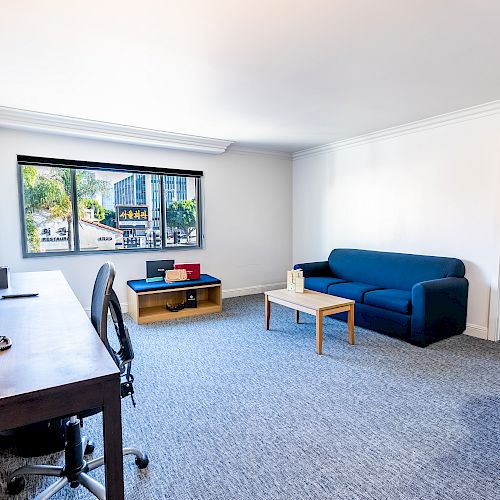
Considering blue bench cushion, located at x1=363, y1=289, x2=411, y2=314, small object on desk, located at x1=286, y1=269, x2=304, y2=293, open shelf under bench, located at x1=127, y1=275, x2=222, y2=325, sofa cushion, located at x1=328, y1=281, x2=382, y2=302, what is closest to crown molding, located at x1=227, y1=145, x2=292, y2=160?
open shelf under bench, located at x1=127, y1=275, x2=222, y2=325

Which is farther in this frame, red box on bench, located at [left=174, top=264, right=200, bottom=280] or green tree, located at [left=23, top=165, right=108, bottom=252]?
red box on bench, located at [left=174, top=264, right=200, bottom=280]

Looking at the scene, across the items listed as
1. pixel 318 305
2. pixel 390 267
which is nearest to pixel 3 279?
pixel 318 305

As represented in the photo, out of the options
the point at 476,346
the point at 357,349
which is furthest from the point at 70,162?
the point at 476,346

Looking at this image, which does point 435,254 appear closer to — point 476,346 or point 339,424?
point 476,346

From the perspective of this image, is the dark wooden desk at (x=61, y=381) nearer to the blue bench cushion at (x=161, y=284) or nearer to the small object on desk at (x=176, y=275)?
the blue bench cushion at (x=161, y=284)

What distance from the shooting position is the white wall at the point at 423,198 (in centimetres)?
364

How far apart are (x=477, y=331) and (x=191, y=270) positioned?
11.3ft

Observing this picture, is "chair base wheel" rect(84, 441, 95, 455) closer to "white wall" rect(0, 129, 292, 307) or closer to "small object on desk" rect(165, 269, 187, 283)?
"small object on desk" rect(165, 269, 187, 283)

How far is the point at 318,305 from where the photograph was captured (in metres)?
3.33

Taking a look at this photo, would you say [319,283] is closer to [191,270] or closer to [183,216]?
[191,270]

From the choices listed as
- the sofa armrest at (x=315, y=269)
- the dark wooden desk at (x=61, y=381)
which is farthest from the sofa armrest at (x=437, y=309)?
the dark wooden desk at (x=61, y=381)

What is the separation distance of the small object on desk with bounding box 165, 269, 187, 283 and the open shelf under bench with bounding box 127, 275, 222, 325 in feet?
0.49

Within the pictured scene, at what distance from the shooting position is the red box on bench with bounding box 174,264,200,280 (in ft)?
15.6

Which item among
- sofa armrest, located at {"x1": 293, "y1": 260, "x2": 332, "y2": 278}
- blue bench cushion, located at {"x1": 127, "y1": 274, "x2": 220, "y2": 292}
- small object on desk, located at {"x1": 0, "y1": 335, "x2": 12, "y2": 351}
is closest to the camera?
small object on desk, located at {"x1": 0, "y1": 335, "x2": 12, "y2": 351}
